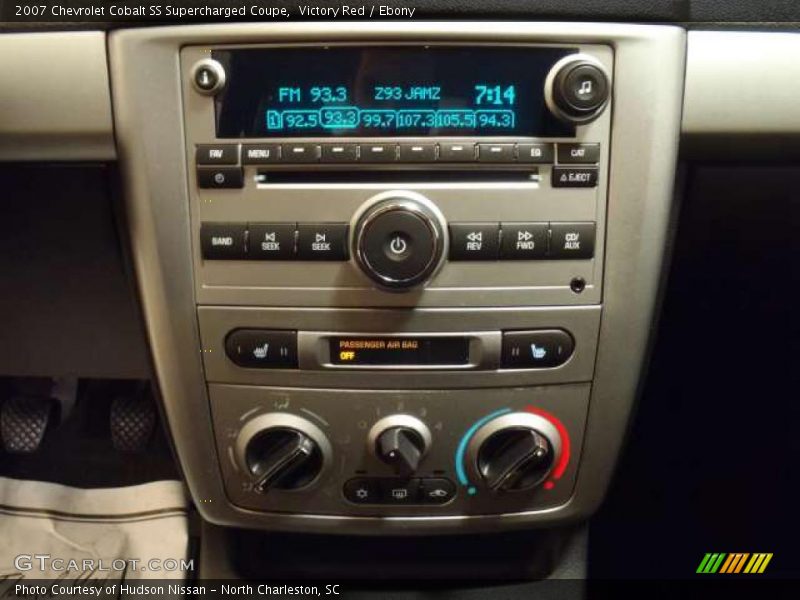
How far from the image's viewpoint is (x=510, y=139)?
1.72 ft

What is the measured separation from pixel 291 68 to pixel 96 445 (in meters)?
0.58

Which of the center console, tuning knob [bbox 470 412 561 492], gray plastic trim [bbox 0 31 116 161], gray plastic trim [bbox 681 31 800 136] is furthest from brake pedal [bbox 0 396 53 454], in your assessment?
gray plastic trim [bbox 681 31 800 136]

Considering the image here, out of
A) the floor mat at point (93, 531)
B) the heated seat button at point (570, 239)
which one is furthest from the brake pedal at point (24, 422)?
the heated seat button at point (570, 239)

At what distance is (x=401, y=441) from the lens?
0.57 metres

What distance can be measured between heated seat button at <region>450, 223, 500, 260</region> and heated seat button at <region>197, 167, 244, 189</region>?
161 millimetres

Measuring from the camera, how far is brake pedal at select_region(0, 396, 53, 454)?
0.88m

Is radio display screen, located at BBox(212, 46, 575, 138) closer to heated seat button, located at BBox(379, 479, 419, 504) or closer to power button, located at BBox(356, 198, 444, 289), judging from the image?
power button, located at BBox(356, 198, 444, 289)

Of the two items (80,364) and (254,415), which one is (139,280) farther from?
(80,364)

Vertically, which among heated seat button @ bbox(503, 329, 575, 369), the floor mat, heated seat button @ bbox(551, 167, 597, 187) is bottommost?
the floor mat

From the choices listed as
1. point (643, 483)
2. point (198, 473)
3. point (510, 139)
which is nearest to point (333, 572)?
point (198, 473)

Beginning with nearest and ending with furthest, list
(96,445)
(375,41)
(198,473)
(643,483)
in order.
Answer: (375,41)
(198,473)
(643,483)
(96,445)

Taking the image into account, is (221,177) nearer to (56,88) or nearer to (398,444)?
(56,88)

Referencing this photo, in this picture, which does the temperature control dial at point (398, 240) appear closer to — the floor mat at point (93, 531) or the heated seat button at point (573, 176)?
the heated seat button at point (573, 176)

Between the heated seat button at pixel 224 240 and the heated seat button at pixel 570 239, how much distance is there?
9.1 inches
